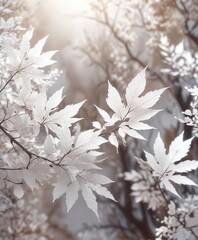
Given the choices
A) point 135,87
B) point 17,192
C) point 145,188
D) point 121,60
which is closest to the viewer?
point 135,87

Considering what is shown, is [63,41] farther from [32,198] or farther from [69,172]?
[69,172]

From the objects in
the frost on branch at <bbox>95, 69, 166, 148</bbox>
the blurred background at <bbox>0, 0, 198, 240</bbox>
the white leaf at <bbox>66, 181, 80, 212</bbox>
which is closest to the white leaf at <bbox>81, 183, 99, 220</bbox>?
the white leaf at <bbox>66, 181, 80, 212</bbox>

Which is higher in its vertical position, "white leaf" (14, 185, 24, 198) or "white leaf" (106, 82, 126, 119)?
"white leaf" (106, 82, 126, 119)

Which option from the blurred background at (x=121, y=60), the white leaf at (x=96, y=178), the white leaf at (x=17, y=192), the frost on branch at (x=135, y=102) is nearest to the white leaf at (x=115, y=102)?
the frost on branch at (x=135, y=102)

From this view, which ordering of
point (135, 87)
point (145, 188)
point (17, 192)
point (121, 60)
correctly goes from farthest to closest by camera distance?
1. point (121, 60)
2. point (145, 188)
3. point (17, 192)
4. point (135, 87)

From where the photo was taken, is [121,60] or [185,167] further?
[121,60]

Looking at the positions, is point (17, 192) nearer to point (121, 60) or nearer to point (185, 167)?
point (185, 167)

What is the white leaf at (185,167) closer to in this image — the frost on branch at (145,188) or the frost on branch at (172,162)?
the frost on branch at (172,162)

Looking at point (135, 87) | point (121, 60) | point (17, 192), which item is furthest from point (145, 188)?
point (135, 87)

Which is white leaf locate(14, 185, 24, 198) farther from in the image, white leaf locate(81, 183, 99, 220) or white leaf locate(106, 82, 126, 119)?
white leaf locate(106, 82, 126, 119)

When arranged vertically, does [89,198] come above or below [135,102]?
below
